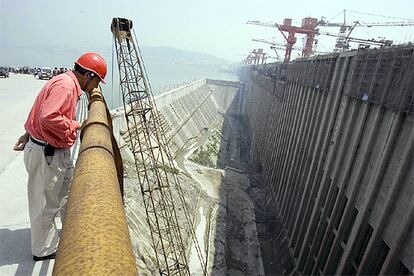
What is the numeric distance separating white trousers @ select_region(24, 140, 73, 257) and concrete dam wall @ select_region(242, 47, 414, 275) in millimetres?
6756

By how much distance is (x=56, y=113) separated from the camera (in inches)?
152

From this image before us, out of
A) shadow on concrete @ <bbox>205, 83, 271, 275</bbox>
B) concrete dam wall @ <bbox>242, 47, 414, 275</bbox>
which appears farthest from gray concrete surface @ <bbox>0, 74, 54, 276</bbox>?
→ shadow on concrete @ <bbox>205, 83, 271, 275</bbox>

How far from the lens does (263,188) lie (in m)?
26.3

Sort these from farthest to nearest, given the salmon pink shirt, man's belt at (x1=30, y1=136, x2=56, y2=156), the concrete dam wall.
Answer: the concrete dam wall < man's belt at (x1=30, y1=136, x2=56, y2=156) < the salmon pink shirt

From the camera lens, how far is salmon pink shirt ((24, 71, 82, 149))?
12.7 ft

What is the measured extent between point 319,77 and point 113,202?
49.9 ft

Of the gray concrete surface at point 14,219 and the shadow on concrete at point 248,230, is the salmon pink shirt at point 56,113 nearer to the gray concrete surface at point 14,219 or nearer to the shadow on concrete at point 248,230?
the gray concrete surface at point 14,219

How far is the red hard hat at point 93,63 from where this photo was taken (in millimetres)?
4502

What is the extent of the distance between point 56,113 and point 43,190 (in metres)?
1.21

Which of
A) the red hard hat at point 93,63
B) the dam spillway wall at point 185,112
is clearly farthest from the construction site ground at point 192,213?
the red hard hat at point 93,63

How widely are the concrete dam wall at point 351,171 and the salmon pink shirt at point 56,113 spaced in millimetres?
6743

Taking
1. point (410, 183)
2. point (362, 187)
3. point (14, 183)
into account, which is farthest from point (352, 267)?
point (14, 183)

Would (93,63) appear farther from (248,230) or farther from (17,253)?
(248,230)

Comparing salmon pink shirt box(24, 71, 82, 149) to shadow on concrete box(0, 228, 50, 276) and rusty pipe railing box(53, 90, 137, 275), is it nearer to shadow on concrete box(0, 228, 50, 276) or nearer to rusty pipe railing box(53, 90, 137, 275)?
shadow on concrete box(0, 228, 50, 276)
